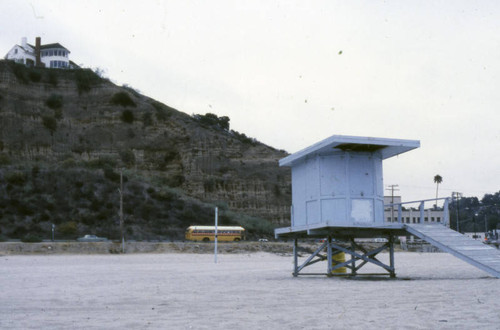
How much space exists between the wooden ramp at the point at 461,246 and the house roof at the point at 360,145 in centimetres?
216

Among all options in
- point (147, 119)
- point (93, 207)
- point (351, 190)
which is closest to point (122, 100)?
point (147, 119)

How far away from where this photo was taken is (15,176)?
2945 inches

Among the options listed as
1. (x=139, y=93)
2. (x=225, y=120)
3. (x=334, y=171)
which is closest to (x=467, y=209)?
(x=225, y=120)

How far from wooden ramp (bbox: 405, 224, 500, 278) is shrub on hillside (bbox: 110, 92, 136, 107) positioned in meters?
84.3

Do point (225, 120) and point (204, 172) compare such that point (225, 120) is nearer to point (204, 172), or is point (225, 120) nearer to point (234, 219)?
point (204, 172)

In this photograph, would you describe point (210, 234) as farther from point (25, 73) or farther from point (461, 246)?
point (461, 246)

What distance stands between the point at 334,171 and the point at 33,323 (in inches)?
406

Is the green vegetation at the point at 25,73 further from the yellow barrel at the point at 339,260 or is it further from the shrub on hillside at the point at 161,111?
the yellow barrel at the point at 339,260

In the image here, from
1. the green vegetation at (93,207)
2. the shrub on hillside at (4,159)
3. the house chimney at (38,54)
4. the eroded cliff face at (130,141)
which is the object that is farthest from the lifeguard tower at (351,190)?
the house chimney at (38,54)

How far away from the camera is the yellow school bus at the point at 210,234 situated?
6556 centimetres

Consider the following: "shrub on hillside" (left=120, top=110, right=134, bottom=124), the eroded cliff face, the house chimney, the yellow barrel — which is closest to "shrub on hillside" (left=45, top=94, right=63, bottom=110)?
the eroded cliff face

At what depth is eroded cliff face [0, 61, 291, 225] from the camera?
87250 millimetres

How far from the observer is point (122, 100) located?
95.6 meters

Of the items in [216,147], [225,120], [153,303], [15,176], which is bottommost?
[153,303]
